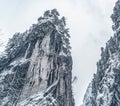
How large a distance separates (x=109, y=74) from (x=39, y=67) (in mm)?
28288

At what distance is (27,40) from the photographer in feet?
204

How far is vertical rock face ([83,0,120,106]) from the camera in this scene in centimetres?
7288

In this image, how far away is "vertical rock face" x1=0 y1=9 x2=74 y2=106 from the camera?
160 ft

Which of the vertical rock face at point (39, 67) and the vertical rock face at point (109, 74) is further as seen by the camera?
the vertical rock face at point (109, 74)

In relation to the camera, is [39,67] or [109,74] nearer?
[39,67]

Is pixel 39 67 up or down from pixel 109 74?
Answer: down

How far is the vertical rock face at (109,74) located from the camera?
7288 centimetres

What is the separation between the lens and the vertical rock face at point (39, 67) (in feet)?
160

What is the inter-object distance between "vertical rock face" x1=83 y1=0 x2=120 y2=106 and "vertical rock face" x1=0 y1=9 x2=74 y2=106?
56.9ft

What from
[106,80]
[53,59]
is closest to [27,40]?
[53,59]

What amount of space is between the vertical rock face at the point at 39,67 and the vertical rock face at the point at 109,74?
17.3 metres

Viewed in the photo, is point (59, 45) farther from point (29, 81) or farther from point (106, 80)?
point (106, 80)

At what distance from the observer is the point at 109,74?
251 feet

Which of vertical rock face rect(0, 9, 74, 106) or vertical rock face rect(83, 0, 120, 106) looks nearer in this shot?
vertical rock face rect(0, 9, 74, 106)
